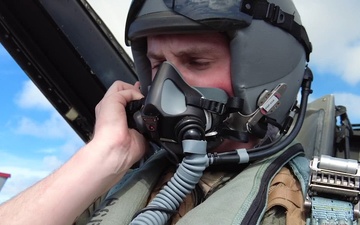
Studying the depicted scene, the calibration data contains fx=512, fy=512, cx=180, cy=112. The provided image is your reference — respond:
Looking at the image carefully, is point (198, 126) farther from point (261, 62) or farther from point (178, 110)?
point (261, 62)

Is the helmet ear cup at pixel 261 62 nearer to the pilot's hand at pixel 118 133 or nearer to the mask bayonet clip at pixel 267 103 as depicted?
the mask bayonet clip at pixel 267 103

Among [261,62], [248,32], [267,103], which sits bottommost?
[267,103]

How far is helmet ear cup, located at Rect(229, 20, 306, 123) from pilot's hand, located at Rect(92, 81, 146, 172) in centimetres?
40

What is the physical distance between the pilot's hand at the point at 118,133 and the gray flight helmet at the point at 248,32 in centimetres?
24

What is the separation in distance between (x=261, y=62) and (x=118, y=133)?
0.53 meters

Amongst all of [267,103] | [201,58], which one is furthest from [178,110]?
[267,103]

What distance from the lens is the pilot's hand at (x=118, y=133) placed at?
5.50 feet

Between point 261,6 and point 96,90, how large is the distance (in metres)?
1.21

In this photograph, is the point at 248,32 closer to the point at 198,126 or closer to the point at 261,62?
the point at 261,62

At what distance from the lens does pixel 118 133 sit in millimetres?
1709

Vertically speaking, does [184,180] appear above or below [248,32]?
below

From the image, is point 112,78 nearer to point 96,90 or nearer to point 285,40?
point 96,90

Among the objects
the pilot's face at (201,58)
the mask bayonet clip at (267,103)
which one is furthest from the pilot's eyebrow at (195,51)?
the mask bayonet clip at (267,103)

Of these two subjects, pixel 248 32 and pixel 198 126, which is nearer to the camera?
pixel 198 126
